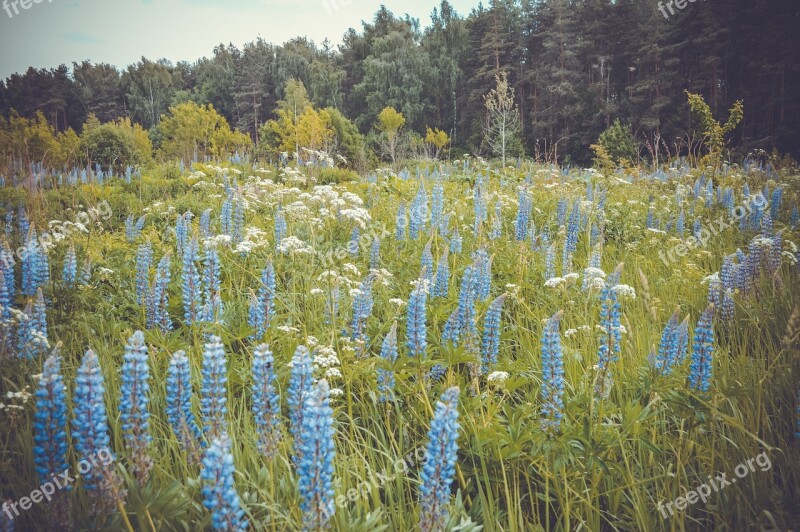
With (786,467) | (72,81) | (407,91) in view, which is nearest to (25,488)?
(786,467)

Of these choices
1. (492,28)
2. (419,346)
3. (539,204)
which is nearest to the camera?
(419,346)

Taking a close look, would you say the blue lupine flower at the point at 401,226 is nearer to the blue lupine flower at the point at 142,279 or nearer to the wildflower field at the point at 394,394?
the wildflower field at the point at 394,394

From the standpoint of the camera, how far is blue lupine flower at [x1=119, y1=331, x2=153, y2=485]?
5.61 ft

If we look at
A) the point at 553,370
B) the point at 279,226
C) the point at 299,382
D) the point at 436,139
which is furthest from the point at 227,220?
the point at 436,139

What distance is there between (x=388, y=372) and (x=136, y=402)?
132 centimetres

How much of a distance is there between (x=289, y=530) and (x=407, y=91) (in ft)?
158

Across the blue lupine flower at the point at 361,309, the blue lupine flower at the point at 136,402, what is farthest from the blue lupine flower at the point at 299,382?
the blue lupine flower at the point at 361,309

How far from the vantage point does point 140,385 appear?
1748mm

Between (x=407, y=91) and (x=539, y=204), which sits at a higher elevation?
(x=407, y=91)

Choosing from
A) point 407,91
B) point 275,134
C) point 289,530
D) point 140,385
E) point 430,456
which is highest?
point 407,91

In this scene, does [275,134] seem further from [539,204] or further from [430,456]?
[430,456]

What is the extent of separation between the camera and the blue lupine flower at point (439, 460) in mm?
1542

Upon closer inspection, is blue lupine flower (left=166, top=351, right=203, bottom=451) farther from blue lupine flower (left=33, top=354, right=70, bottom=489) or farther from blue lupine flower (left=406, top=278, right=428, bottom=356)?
blue lupine flower (left=406, top=278, right=428, bottom=356)

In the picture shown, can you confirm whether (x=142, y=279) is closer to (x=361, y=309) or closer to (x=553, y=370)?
(x=361, y=309)
